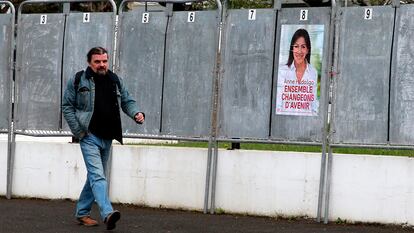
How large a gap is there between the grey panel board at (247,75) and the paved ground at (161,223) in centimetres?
102

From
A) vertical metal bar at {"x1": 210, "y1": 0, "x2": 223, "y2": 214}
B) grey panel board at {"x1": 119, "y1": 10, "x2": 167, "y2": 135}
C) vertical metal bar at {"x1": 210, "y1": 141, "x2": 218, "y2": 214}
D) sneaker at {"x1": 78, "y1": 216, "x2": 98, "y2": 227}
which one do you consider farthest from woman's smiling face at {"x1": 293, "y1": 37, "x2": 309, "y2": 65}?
sneaker at {"x1": 78, "y1": 216, "x2": 98, "y2": 227}

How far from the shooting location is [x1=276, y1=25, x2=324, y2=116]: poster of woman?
33.7ft

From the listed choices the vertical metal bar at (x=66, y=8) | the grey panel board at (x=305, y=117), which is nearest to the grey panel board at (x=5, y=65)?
the vertical metal bar at (x=66, y=8)

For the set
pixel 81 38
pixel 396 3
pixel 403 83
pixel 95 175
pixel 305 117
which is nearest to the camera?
pixel 95 175

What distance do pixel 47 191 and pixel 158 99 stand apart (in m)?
1.91

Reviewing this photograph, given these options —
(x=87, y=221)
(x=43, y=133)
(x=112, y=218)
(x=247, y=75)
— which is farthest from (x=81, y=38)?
(x=112, y=218)

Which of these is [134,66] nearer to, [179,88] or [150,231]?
[179,88]

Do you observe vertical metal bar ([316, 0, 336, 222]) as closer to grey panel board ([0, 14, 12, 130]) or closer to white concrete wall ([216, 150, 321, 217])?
white concrete wall ([216, 150, 321, 217])

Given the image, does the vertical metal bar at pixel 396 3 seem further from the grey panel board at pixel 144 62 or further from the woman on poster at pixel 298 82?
the grey panel board at pixel 144 62

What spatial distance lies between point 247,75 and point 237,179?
1.16 m

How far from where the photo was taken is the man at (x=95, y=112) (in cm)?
927

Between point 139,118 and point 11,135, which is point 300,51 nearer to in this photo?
point 139,118

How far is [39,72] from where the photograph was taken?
39.2ft

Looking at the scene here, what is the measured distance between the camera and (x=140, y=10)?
1154 cm
